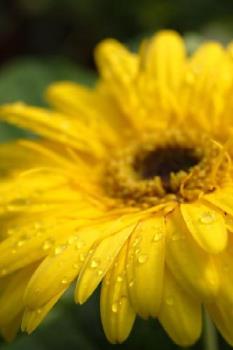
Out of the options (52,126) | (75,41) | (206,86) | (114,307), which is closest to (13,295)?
(114,307)

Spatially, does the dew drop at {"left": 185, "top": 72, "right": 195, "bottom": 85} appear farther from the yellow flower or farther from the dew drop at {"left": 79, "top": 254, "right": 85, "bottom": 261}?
the dew drop at {"left": 79, "top": 254, "right": 85, "bottom": 261}

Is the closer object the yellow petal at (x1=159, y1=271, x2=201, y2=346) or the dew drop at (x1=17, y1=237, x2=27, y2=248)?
the yellow petal at (x1=159, y1=271, x2=201, y2=346)

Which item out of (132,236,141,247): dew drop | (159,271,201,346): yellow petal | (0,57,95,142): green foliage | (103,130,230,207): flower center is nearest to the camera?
(159,271,201,346): yellow petal

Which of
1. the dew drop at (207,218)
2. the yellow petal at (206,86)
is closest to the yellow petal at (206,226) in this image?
the dew drop at (207,218)

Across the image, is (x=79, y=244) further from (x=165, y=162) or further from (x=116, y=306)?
(x=165, y=162)

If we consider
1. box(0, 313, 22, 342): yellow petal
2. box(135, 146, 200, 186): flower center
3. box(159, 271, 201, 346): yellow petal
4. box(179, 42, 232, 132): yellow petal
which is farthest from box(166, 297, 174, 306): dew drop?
box(179, 42, 232, 132): yellow petal

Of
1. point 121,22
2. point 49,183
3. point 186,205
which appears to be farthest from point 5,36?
point 186,205
